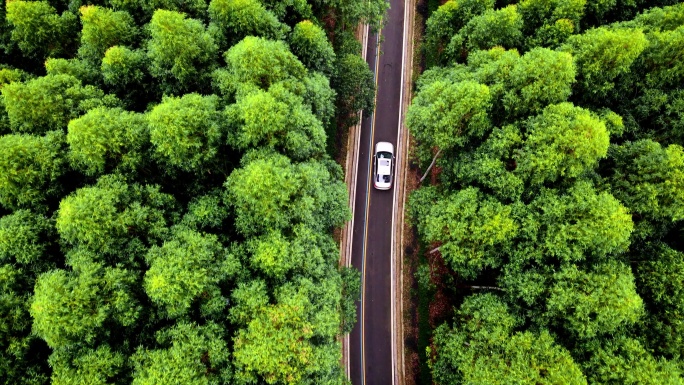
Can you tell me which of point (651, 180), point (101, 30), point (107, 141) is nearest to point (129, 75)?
point (101, 30)

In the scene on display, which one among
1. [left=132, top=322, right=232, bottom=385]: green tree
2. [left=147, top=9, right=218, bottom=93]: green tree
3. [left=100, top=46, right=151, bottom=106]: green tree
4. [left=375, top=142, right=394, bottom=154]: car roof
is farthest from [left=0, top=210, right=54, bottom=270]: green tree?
[left=375, top=142, right=394, bottom=154]: car roof

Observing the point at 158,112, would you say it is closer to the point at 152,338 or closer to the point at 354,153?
the point at 152,338

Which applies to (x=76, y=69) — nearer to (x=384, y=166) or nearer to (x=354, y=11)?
(x=354, y=11)

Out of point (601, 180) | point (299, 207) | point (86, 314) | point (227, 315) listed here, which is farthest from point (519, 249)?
point (86, 314)

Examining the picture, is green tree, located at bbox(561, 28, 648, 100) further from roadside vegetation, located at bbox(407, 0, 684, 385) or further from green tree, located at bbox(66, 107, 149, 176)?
green tree, located at bbox(66, 107, 149, 176)

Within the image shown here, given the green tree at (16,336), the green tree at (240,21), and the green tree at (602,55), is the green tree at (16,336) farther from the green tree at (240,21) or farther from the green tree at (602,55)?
the green tree at (602,55)

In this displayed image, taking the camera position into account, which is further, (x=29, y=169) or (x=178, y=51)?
(x=178, y=51)

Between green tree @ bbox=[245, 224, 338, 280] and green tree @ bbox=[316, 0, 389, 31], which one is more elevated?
green tree @ bbox=[316, 0, 389, 31]
